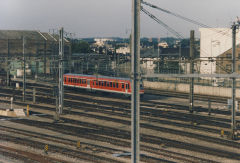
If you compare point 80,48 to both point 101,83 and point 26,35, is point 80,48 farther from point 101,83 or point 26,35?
point 101,83

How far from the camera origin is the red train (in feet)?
146

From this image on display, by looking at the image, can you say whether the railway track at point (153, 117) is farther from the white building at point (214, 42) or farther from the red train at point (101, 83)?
the white building at point (214, 42)

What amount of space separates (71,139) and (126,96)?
756 inches

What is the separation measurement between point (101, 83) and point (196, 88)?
15.5 m

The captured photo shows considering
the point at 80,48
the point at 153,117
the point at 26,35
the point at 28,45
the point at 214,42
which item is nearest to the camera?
the point at 153,117

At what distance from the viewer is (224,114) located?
37344 millimetres

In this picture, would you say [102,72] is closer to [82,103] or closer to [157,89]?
[157,89]

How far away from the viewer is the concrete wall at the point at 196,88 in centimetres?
5041

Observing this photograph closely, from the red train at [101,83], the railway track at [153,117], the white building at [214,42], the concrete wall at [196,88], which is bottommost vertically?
the railway track at [153,117]

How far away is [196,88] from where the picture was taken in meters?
53.4

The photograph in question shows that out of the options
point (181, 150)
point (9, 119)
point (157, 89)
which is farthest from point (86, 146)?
point (157, 89)

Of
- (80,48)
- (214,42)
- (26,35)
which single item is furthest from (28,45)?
(214,42)

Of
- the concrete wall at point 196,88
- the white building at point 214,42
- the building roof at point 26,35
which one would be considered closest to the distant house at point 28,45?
the building roof at point 26,35

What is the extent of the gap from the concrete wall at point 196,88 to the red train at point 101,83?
11742 millimetres
